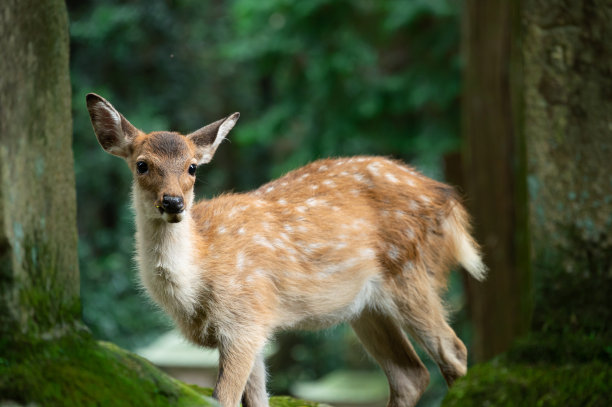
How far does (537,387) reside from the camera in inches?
169

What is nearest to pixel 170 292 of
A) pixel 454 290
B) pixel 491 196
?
pixel 491 196

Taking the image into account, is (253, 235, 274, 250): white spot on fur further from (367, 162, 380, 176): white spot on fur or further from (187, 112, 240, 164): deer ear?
(367, 162, 380, 176): white spot on fur

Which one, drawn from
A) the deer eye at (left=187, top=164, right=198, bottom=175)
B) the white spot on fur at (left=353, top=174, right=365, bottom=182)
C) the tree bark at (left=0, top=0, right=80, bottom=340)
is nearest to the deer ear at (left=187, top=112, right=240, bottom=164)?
the deer eye at (left=187, top=164, right=198, bottom=175)

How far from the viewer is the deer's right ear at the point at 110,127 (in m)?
4.39

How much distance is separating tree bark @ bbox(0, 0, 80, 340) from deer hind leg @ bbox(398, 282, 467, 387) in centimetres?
200

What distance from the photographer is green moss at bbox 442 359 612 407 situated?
4223 millimetres

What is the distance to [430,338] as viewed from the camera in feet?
16.4

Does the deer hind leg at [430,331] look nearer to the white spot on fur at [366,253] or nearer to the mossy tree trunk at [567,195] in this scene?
the white spot on fur at [366,253]

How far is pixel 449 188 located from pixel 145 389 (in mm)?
2539

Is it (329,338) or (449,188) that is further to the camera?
(329,338)

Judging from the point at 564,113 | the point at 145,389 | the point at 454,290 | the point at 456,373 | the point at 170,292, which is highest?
the point at 564,113

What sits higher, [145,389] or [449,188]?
[449,188]

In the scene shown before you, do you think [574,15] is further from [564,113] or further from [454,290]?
[454,290]

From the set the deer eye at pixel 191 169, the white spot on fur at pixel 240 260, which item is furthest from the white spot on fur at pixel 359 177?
the deer eye at pixel 191 169
